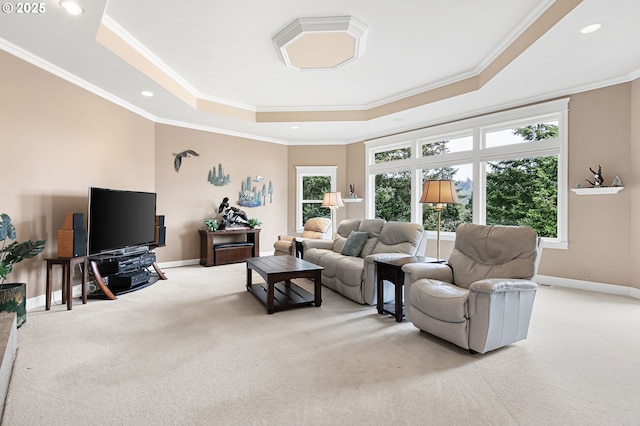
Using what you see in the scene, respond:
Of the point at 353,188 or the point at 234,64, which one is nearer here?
the point at 234,64

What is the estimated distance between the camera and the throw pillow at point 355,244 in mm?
4230

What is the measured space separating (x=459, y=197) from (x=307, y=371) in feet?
15.0

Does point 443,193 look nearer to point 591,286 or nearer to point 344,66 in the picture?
point 344,66

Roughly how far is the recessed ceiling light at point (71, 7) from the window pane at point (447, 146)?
5.36 m

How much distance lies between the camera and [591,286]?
4195 mm

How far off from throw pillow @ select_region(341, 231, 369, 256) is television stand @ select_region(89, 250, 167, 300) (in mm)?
2854

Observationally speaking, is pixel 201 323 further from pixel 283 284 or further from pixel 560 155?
pixel 560 155

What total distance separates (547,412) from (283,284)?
3.09m

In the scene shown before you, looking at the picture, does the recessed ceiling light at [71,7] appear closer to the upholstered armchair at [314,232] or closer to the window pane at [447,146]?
the upholstered armchair at [314,232]

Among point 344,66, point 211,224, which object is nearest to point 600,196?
point 344,66

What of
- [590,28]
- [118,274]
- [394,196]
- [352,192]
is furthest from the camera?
[352,192]

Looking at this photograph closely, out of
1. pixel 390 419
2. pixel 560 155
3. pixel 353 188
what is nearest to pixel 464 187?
pixel 560 155

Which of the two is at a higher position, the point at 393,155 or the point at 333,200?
the point at 393,155

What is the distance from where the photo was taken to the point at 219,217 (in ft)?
20.8
